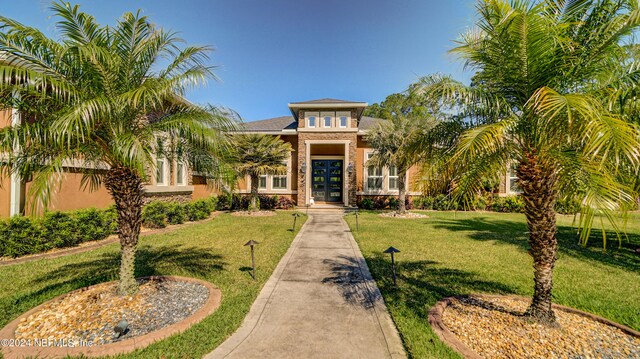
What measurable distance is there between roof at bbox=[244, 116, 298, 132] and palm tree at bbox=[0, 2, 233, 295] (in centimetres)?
1495

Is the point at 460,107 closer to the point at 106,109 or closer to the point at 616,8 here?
the point at 616,8

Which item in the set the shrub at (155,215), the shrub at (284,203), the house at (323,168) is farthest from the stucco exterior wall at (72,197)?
the shrub at (284,203)

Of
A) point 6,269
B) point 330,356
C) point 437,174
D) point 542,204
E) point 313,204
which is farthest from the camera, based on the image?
point 313,204

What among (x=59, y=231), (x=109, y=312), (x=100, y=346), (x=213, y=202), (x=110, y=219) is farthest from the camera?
(x=213, y=202)

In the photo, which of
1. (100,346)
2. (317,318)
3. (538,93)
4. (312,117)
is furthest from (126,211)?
(312,117)

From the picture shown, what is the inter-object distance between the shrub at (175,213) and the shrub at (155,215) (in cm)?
32

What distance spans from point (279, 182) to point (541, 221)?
58.2 feet

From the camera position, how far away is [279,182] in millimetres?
20391

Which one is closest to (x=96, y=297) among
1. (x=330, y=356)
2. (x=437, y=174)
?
(x=330, y=356)

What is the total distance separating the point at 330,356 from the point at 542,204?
3628mm

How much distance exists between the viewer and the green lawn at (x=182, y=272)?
3785mm

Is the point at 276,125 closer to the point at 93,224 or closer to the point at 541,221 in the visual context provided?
the point at 93,224

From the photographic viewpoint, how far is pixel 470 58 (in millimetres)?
4223

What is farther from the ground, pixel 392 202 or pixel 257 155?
pixel 257 155
